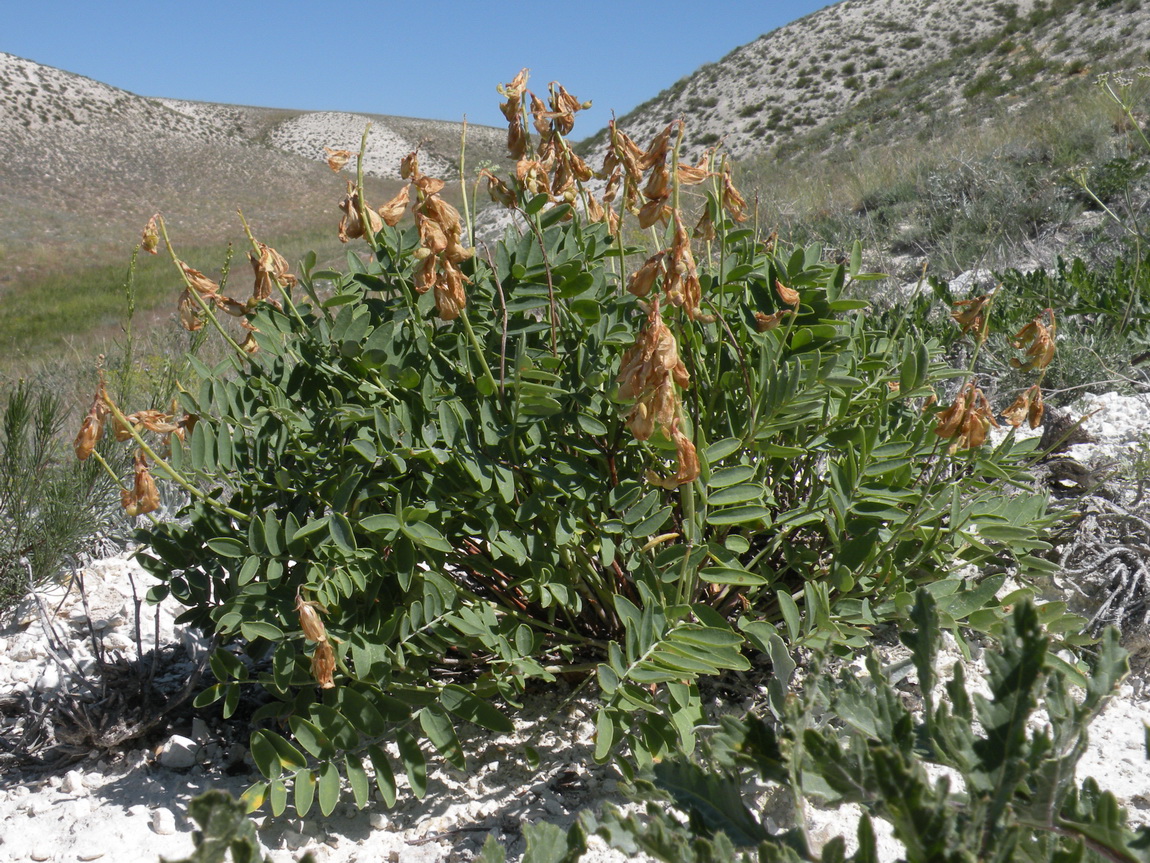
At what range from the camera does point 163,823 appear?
162 centimetres

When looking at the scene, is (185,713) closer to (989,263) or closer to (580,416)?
(580,416)

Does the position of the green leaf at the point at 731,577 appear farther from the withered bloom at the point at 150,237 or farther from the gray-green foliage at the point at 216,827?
the withered bloom at the point at 150,237

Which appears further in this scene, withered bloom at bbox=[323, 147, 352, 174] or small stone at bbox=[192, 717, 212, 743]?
small stone at bbox=[192, 717, 212, 743]

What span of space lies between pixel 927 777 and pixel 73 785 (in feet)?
5.57

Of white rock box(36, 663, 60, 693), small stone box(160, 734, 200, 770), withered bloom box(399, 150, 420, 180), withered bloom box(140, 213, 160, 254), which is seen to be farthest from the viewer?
white rock box(36, 663, 60, 693)

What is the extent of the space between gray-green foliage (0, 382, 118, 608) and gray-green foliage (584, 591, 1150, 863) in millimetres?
2322

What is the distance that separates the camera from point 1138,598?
2.02 meters

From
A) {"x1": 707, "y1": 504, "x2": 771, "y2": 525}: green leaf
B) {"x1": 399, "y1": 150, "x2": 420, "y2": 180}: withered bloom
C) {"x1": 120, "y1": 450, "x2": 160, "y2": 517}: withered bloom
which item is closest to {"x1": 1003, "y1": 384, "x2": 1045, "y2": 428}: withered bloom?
{"x1": 707, "y1": 504, "x2": 771, "y2": 525}: green leaf

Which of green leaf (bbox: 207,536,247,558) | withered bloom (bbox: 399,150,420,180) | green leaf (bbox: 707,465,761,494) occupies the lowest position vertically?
green leaf (bbox: 207,536,247,558)

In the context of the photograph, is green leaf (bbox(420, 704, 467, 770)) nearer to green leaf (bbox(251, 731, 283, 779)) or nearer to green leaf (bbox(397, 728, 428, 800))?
green leaf (bbox(397, 728, 428, 800))

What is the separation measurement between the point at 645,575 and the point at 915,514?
482mm

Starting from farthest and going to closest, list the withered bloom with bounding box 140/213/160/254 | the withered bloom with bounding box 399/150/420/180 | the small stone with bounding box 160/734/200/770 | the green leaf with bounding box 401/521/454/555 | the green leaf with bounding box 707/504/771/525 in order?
the small stone with bounding box 160/734/200/770 → the withered bloom with bounding box 140/213/160/254 → the withered bloom with bounding box 399/150/420/180 → the green leaf with bounding box 707/504/771/525 → the green leaf with bounding box 401/521/454/555

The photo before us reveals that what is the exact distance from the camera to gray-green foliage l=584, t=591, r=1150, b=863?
30.9 inches

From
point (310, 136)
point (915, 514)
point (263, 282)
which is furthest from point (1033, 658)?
point (310, 136)
